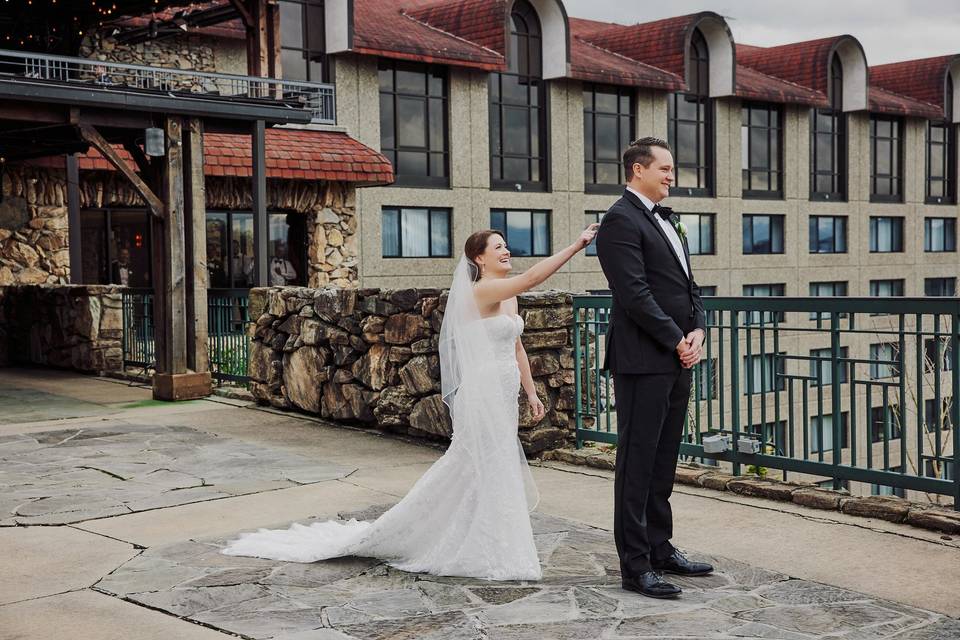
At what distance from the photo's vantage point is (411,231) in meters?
30.3

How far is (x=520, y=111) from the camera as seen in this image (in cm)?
3272

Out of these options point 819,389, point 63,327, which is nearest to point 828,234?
point 63,327

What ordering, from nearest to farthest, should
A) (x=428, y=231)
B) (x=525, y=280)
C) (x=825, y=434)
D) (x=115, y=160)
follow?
1. (x=525, y=280)
2. (x=115, y=160)
3. (x=825, y=434)
4. (x=428, y=231)

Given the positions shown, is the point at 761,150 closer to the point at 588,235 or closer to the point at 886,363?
the point at 886,363

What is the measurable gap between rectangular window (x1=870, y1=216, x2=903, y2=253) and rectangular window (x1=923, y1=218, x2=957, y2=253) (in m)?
1.51

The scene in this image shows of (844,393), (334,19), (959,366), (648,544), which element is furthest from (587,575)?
(844,393)

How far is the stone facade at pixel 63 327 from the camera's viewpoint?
17.1m

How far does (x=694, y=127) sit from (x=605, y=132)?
4.27 meters

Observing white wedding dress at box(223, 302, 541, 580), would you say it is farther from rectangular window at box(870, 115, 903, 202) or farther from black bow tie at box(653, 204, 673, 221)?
rectangular window at box(870, 115, 903, 202)

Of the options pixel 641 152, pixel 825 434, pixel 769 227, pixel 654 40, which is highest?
pixel 654 40

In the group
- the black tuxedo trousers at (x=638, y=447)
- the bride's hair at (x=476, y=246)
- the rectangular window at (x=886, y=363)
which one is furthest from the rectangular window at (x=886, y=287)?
the black tuxedo trousers at (x=638, y=447)

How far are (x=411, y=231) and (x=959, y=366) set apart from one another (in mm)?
24109

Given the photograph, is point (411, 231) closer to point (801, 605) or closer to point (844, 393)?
point (844, 393)

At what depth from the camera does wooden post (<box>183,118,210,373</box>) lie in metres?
14.0
